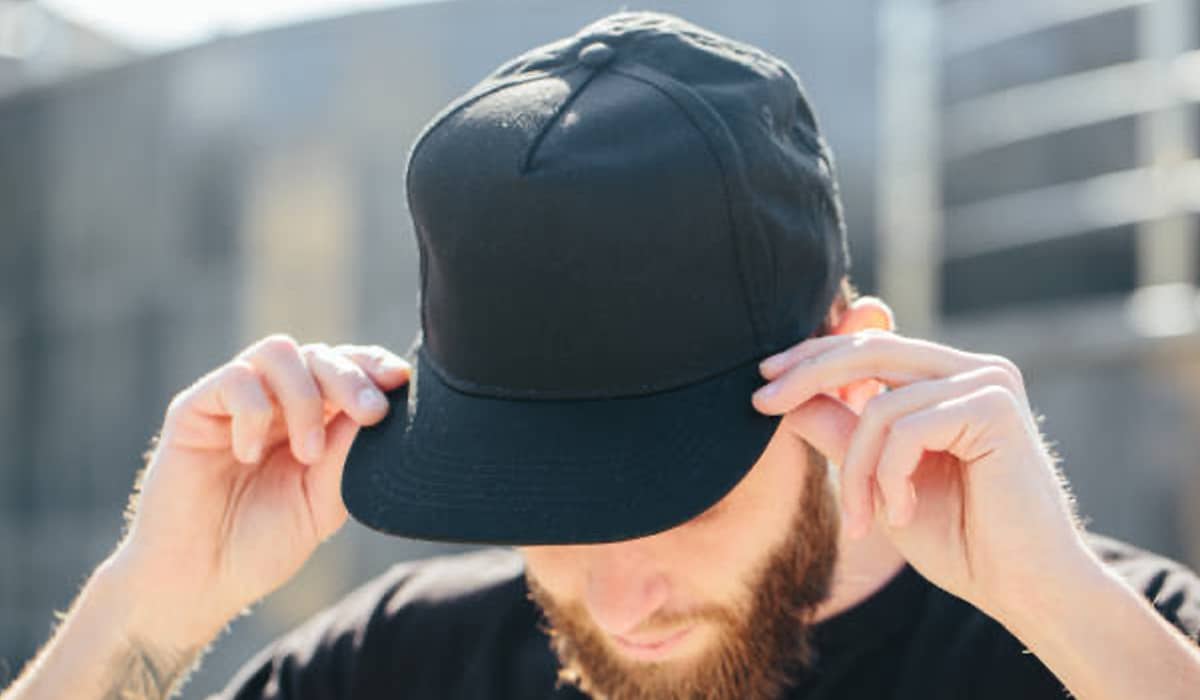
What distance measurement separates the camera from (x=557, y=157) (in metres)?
1.76

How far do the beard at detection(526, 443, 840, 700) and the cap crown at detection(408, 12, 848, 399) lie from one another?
14.4 inches

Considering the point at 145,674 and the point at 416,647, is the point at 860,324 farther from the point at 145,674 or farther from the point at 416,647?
the point at 145,674

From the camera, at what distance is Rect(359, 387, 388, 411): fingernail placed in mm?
1996

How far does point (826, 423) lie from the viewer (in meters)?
1.89

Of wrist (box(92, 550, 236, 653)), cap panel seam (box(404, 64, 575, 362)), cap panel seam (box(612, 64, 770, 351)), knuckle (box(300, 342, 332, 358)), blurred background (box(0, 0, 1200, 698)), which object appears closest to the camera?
cap panel seam (box(612, 64, 770, 351))

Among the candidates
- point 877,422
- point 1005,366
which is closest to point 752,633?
point 877,422

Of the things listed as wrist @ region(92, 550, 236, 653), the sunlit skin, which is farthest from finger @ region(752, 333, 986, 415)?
wrist @ region(92, 550, 236, 653)

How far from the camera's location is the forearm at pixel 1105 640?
1700 millimetres

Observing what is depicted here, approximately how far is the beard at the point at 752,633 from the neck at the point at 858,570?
0.03 meters

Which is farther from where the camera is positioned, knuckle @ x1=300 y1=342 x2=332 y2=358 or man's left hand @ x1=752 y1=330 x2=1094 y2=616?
knuckle @ x1=300 y1=342 x2=332 y2=358

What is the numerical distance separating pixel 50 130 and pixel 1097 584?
880cm

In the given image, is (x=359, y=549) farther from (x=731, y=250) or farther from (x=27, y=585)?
(x=731, y=250)

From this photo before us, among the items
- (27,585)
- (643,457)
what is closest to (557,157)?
(643,457)

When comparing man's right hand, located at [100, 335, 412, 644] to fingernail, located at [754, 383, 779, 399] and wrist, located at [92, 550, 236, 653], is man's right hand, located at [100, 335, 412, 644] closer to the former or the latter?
wrist, located at [92, 550, 236, 653]
